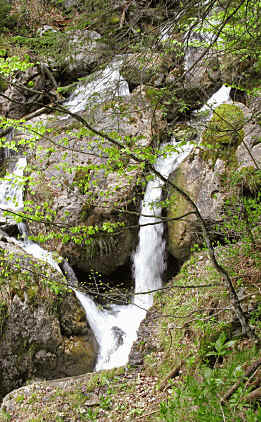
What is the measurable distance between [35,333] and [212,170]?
4999mm

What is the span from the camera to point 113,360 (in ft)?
20.9

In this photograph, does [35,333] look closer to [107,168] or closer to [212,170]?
[107,168]

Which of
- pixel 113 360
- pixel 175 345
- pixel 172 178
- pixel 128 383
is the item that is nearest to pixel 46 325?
pixel 113 360

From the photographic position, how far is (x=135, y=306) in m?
8.30

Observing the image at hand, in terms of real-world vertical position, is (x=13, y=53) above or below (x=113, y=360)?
above

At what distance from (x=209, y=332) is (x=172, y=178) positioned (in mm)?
4934

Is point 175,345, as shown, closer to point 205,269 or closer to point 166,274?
point 205,269

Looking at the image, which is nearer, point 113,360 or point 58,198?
point 113,360

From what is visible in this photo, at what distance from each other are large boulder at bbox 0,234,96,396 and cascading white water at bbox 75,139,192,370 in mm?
456

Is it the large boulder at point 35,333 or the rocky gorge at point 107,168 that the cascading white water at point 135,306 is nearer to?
the rocky gorge at point 107,168

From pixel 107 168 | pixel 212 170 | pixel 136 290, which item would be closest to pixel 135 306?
pixel 136 290

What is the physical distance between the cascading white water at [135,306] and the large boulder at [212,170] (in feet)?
1.84

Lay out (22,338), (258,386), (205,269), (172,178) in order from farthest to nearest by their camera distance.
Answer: (172,178) < (22,338) < (205,269) < (258,386)

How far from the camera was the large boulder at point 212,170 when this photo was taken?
6492 millimetres
